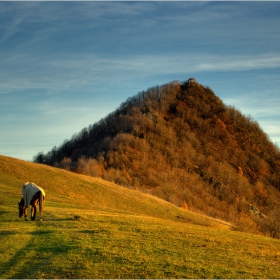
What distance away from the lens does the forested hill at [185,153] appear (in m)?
113

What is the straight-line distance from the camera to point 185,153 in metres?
153

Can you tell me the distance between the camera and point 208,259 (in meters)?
20.0

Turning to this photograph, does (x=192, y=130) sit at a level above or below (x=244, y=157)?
above

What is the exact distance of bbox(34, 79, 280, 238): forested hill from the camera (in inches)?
4454

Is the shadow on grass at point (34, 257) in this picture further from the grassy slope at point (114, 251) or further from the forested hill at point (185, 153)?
the forested hill at point (185, 153)

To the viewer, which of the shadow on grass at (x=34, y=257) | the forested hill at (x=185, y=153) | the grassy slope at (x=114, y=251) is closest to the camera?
the grassy slope at (x=114, y=251)

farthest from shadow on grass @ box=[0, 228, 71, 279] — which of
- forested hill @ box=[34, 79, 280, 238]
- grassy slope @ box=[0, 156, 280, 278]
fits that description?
forested hill @ box=[34, 79, 280, 238]

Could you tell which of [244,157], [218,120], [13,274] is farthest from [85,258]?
[218,120]

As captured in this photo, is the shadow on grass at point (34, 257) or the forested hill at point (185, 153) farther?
the forested hill at point (185, 153)

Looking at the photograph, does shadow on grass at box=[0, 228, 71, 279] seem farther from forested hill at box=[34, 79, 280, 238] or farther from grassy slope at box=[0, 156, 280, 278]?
forested hill at box=[34, 79, 280, 238]

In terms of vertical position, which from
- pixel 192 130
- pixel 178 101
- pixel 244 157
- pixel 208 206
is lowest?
pixel 208 206

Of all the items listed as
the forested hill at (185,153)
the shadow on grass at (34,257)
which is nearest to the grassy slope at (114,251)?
the shadow on grass at (34,257)

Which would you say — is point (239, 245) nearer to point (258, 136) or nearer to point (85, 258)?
point (85, 258)

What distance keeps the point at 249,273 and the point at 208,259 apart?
2734mm
